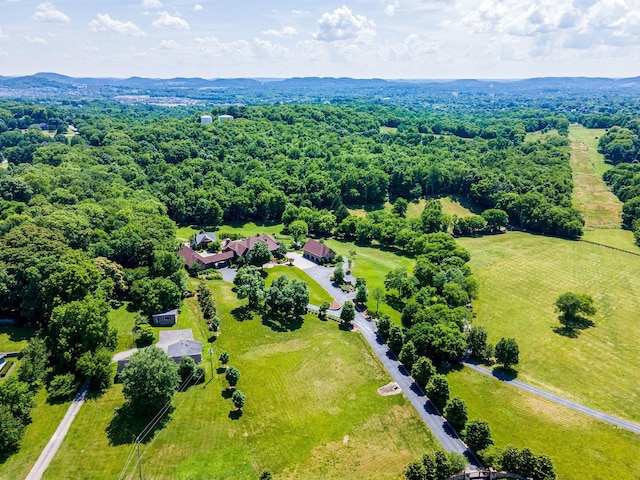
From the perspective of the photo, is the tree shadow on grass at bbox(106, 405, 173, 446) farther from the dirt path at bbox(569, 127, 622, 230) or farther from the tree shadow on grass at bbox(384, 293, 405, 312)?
the dirt path at bbox(569, 127, 622, 230)

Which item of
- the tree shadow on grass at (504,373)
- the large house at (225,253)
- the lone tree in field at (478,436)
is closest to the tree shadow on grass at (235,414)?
the lone tree in field at (478,436)

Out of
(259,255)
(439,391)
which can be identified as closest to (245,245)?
(259,255)

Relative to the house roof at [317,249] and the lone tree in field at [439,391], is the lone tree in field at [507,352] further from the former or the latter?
the house roof at [317,249]

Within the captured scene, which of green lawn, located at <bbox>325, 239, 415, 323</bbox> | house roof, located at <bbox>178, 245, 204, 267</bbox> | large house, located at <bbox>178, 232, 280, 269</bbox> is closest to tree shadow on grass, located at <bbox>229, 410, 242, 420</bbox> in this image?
green lawn, located at <bbox>325, 239, 415, 323</bbox>

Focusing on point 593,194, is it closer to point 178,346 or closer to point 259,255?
point 259,255

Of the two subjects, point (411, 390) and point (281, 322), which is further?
point (281, 322)
